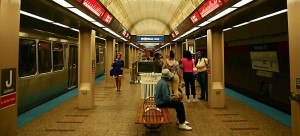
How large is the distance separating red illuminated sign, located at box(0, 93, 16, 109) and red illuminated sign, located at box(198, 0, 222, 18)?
431cm

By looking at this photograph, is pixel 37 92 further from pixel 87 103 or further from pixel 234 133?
pixel 234 133

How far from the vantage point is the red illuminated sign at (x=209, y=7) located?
15.9ft

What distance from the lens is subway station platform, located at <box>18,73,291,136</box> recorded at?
442 centimetres

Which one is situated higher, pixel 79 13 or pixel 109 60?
pixel 79 13

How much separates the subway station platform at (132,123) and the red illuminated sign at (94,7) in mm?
2793

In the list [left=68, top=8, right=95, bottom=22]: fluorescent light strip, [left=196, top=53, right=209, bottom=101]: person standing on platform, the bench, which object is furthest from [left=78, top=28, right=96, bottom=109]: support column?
[left=196, top=53, right=209, bottom=101]: person standing on platform

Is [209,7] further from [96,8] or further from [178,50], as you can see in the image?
[178,50]

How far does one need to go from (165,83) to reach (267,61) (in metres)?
4.50

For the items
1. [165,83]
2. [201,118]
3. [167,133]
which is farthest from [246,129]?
[165,83]

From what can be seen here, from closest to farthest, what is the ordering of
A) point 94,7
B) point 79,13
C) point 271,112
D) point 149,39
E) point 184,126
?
point 184,126 < point 79,13 < point 94,7 < point 271,112 < point 149,39

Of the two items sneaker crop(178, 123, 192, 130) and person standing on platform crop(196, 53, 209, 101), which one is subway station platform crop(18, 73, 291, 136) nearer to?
sneaker crop(178, 123, 192, 130)

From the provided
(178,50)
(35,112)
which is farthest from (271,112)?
(178,50)

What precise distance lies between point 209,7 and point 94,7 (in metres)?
2.99

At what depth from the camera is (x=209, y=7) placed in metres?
5.40
